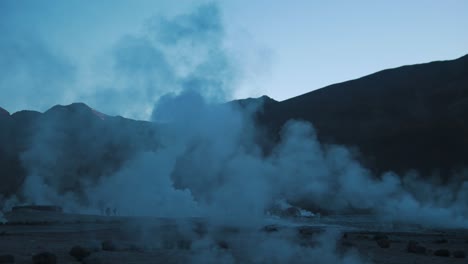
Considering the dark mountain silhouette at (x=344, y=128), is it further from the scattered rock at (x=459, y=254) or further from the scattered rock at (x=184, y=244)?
the scattered rock at (x=459, y=254)

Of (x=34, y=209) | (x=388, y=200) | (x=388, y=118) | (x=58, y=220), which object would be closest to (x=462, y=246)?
(x=388, y=200)

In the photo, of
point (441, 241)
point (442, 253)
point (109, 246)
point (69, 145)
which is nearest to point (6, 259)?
point (109, 246)

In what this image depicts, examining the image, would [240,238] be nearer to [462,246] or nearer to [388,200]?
[462,246]

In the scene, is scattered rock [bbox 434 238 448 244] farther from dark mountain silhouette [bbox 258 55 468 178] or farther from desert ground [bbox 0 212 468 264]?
dark mountain silhouette [bbox 258 55 468 178]

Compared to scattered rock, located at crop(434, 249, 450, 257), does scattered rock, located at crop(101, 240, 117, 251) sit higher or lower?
higher

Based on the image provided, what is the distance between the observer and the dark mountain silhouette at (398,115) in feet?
270

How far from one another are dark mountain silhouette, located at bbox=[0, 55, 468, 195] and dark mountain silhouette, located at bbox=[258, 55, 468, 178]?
0.14m

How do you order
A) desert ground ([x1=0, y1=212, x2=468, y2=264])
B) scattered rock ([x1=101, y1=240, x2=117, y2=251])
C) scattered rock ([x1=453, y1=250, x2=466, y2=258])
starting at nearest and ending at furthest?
desert ground ([x1=0, y1=212, x2=468, y2=264])
scattered rock ([x1=101, y1=240, x2=117, y2=251])
scattered rock ([x1=453, y1=250, x2=466, y2=258])

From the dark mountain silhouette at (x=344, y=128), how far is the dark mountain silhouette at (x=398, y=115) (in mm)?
144

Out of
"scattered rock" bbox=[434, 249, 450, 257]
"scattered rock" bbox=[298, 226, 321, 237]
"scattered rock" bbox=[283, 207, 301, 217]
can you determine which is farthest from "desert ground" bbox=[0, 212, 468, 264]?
"scattered rock" bbox=[283, 207, 301, 217]

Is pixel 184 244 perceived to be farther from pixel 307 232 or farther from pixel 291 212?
pixel 291 212

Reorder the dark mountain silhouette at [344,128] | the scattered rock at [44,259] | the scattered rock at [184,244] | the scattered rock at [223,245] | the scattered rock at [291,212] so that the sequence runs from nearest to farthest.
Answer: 1. the scattered rock at [44,259]
2. the scattered rock at [223,245]
3. the scattered rock at [184,244]
4. the scattered rock at [291,212]
5. the dark mountain silhouette at [344,128]

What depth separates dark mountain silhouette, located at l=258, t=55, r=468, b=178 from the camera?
82.3m

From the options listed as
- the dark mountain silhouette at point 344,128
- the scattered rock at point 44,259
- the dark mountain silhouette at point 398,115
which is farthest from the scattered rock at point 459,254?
the dark mountain silhouette at point 398,115
